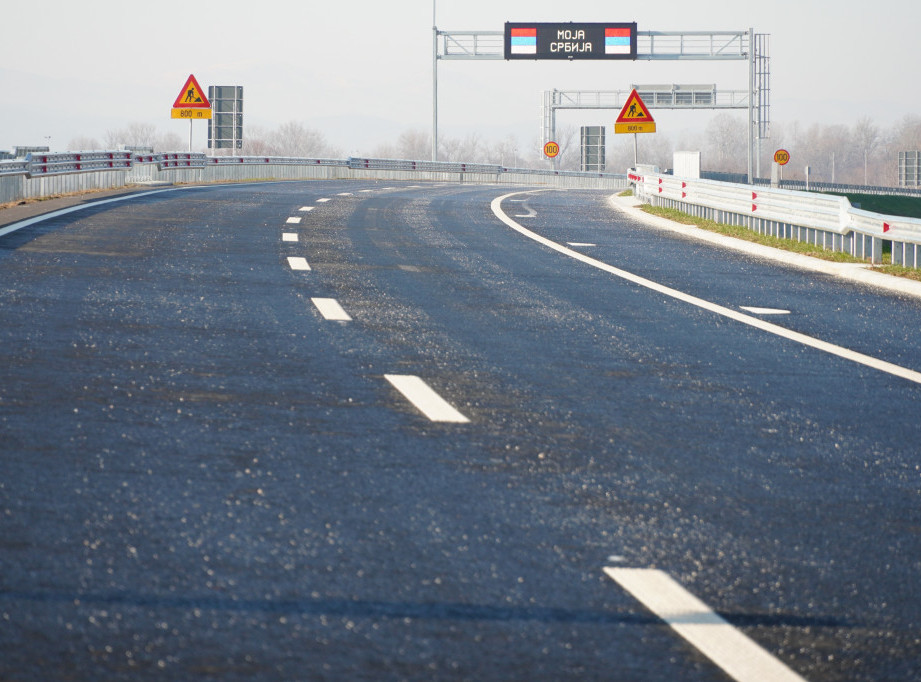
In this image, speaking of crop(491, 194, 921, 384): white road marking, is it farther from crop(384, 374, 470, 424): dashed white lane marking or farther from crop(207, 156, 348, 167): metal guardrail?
crop(207, 156, 348, 167): metal guardrail

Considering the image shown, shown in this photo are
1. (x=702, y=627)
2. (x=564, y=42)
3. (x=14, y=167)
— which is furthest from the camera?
(x=564, y=42)

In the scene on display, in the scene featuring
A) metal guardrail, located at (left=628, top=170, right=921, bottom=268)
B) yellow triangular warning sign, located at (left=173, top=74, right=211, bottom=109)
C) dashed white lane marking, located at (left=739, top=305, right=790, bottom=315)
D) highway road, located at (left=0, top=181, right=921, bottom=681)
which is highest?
yellow triangular warning sign, located at (left=173, top=74, right=211, bottom=109)

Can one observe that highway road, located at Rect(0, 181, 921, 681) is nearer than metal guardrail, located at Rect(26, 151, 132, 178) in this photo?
Yes

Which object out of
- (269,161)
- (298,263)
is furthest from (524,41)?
(298,263)

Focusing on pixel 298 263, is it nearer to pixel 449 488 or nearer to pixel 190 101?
pixel 449 488

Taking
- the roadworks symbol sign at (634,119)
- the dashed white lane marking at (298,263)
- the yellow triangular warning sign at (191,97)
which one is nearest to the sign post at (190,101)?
the yellow triangular warning sign at (191,97)

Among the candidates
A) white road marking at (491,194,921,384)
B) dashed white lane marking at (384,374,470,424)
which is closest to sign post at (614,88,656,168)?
white road marking at (491,194,921,384)

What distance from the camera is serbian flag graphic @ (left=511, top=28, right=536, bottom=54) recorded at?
71.5 meters

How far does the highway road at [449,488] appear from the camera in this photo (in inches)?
155

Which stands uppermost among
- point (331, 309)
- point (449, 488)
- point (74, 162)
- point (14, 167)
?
point (74, 162)

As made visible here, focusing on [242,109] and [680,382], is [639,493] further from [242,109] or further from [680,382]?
[242,109]

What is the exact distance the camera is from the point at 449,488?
5656mm

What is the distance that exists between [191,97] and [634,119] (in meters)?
13.7

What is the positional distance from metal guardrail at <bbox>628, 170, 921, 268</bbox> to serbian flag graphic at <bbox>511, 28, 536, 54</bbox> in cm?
4359
